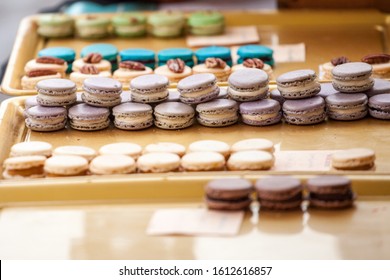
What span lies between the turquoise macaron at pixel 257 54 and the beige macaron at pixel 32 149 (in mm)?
977

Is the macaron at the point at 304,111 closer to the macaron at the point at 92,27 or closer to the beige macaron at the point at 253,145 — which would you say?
the beige macaron at the point at 253,145

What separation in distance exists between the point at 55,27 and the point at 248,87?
51.7 inches

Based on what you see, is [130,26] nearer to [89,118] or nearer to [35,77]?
[35,77]

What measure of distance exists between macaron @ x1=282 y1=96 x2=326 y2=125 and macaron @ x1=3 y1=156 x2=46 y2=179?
75 centimetres

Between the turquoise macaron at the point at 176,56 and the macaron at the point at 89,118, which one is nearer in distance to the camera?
the macaron at the point at 89,118

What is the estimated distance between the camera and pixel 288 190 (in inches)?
70.4

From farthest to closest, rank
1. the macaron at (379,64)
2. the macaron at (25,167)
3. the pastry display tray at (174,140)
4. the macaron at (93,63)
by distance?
the macaron at (93,63), the macaron at (379,64), the macaron at (25,167), the pastry display tray at (174,140)

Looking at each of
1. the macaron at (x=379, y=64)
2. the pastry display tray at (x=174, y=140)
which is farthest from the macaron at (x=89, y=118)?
the macaron at (x=379, y=64)

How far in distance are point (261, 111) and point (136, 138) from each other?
0.38 metres

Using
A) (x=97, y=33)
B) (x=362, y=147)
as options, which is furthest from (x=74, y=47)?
(x=362, y=147)

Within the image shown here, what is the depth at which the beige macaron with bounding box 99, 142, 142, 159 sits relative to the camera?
2088 millimetres

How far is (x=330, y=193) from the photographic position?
180cm

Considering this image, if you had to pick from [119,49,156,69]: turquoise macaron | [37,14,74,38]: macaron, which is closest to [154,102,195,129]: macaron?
[119,49,156,69]: turquoise macaron

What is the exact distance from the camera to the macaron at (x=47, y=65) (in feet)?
9.11
